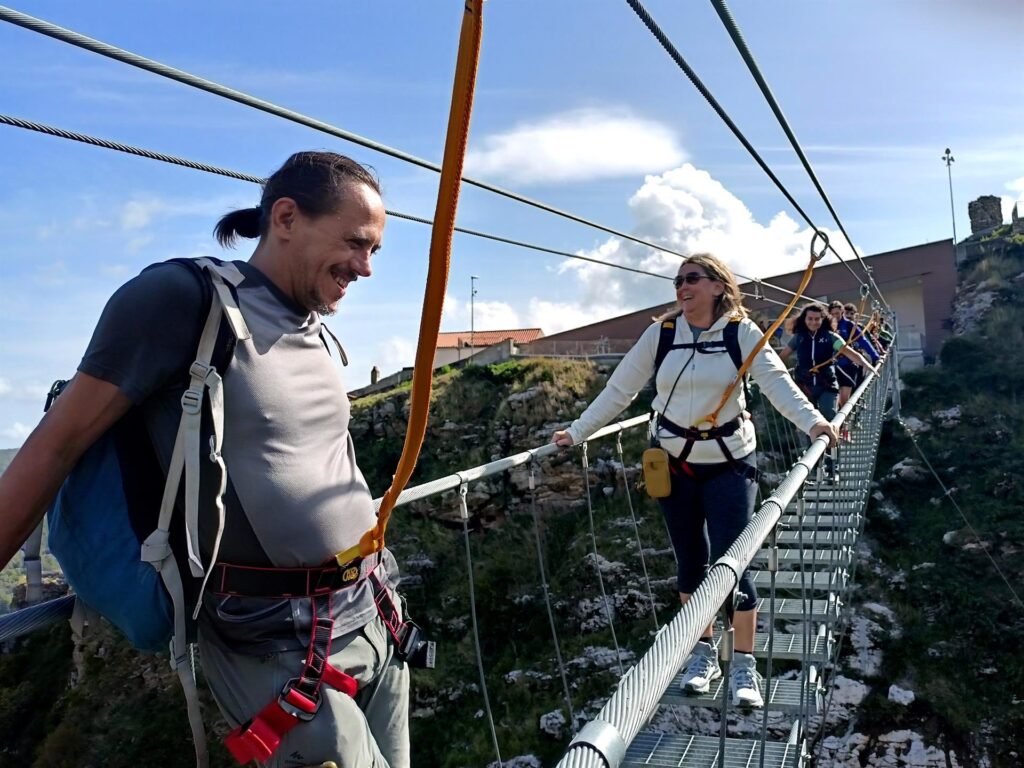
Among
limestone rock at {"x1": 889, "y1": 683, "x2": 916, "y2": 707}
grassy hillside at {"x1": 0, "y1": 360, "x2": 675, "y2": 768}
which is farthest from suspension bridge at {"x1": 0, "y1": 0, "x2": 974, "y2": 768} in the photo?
grassy hillside at {"x1": 0, "y1": 360, "x2": 675, "y2": 768}

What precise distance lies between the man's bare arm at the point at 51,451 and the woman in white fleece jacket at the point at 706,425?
213cm

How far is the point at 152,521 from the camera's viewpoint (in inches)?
42.9

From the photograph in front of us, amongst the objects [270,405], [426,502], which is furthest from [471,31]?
[426,502]

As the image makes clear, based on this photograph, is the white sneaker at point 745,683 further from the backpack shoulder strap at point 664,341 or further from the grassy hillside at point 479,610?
the grassy hillside at point 479,610

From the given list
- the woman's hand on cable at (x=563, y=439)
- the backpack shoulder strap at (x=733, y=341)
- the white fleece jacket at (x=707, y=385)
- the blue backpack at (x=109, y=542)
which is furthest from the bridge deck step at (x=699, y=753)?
the blue backpack at (x=109, y=542)

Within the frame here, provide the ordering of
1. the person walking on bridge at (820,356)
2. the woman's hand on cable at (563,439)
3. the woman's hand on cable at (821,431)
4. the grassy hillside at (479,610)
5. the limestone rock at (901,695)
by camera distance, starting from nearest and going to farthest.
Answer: the woman's hand on cable at (821,431)
the woman's hand on cable at (563,439)
the person walking on bridge at (820,356)
the limestone rock at (901,695)
the grassy hillside at (479,610)

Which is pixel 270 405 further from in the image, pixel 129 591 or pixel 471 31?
pixel 471 31

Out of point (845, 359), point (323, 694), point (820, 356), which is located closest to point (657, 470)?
point (323, 694)

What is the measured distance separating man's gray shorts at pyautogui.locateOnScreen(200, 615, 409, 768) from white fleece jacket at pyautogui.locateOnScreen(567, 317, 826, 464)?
5.47ft

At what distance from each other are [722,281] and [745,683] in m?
1.32

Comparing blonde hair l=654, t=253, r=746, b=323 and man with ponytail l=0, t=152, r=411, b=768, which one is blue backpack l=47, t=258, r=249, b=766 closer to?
man with ponytail l=0, t=152, r=411, b=768

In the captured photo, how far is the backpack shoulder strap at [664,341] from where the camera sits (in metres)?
3.01

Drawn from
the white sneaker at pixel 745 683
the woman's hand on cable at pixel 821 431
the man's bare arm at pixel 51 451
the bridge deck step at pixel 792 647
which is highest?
the man's bare arm at pixel 51 451

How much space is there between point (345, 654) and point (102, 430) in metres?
0.49
